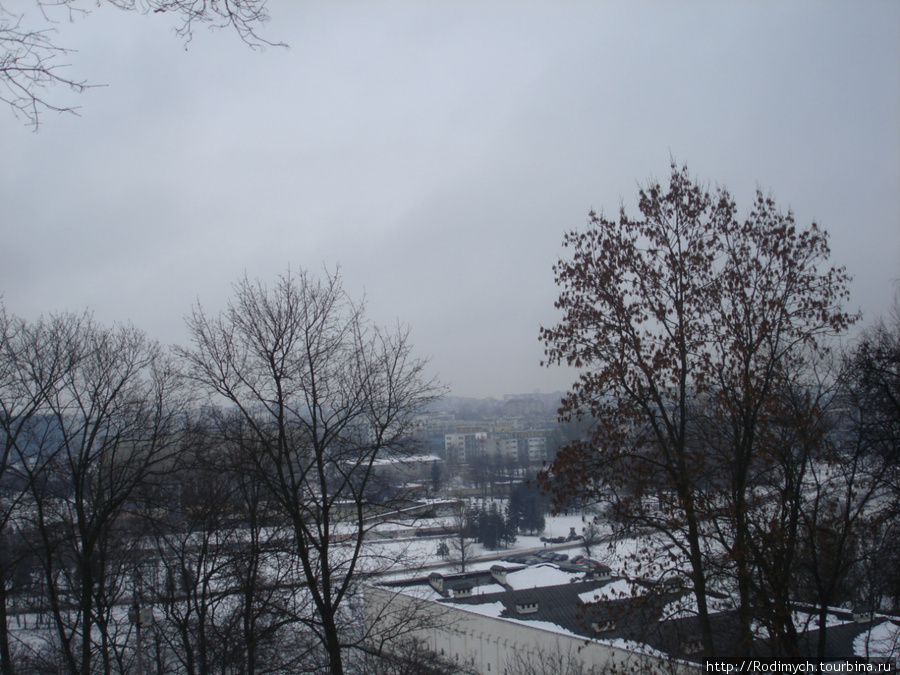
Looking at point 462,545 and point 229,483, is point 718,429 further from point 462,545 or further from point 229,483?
point 462,545

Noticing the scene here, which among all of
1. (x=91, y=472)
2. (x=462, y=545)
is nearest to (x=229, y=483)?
(x=91, y=472)

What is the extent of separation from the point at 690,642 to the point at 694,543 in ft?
3.54

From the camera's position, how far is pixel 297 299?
9.09 meters

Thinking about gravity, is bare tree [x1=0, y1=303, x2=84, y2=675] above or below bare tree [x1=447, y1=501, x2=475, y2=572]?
above

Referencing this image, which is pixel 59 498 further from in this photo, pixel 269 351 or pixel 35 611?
pixel 269 351

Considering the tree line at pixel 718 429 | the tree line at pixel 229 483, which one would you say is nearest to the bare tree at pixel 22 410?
the tree line at pixel 229 483

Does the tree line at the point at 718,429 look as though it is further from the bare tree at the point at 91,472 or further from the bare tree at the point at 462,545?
the bare tree at the point at 462,545

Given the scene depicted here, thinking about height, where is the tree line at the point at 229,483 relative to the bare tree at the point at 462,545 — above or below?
above

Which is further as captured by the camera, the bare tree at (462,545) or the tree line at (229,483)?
the bare tree at (462,545)

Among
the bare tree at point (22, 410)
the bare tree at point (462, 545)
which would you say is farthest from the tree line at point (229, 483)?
the bare tree at point (462, 545)

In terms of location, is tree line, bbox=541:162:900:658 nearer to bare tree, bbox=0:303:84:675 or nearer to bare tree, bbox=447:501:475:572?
bare tree, bbox=0:303:84:675

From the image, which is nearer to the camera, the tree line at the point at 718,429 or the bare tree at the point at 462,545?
the tree line at the point at 718,429

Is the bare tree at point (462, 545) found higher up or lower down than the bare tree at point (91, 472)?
lower down

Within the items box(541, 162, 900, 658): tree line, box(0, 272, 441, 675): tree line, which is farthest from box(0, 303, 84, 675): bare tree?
box(541, 162, 900, 658): tree line
